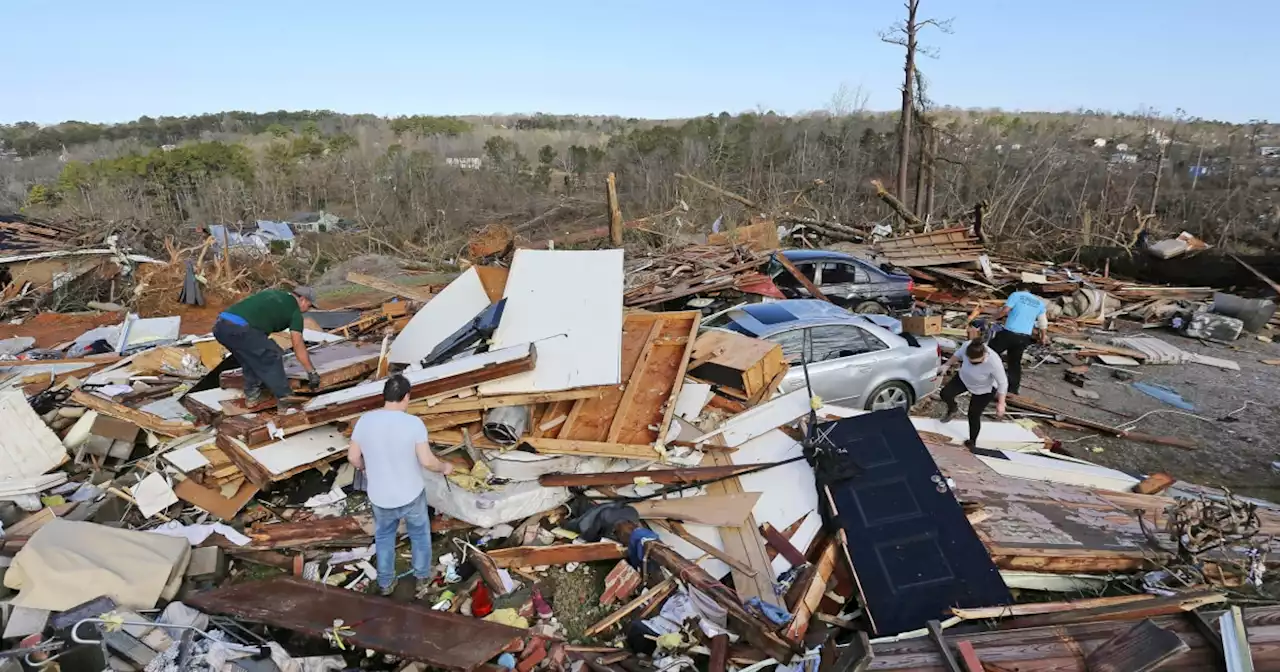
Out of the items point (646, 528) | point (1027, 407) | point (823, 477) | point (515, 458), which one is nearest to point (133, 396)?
point (515, 458)

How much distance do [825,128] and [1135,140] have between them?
1606cm

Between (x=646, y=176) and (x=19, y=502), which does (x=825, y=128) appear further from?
(x=19, y=502)

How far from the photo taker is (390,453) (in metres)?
4.36

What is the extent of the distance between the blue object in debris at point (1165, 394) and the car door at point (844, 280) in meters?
4.38

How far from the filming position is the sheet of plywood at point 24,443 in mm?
6039

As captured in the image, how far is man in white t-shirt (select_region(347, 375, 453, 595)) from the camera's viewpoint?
4.32 metres

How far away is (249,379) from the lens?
622 centimetres

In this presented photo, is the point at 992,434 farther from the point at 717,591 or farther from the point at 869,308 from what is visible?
the point at 869,308

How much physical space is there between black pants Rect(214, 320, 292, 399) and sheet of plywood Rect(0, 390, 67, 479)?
1.92 metres

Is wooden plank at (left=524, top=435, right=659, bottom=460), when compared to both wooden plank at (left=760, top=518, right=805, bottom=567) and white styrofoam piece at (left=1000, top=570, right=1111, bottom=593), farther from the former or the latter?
white styrofoam piece at (left=1000, top=570, right=1111, bottom=593)

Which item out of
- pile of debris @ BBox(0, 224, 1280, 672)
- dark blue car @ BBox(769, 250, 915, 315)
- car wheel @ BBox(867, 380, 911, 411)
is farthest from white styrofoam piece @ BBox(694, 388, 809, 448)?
dark blue car @ BBox(769, 250, 915, 315)

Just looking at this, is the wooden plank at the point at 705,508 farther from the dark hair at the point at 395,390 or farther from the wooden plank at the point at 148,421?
the wooden plank at the point at 148,421

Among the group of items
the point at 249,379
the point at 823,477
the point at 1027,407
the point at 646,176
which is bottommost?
the point at 1027,407

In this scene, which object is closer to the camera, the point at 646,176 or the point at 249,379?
the point at 249,379
